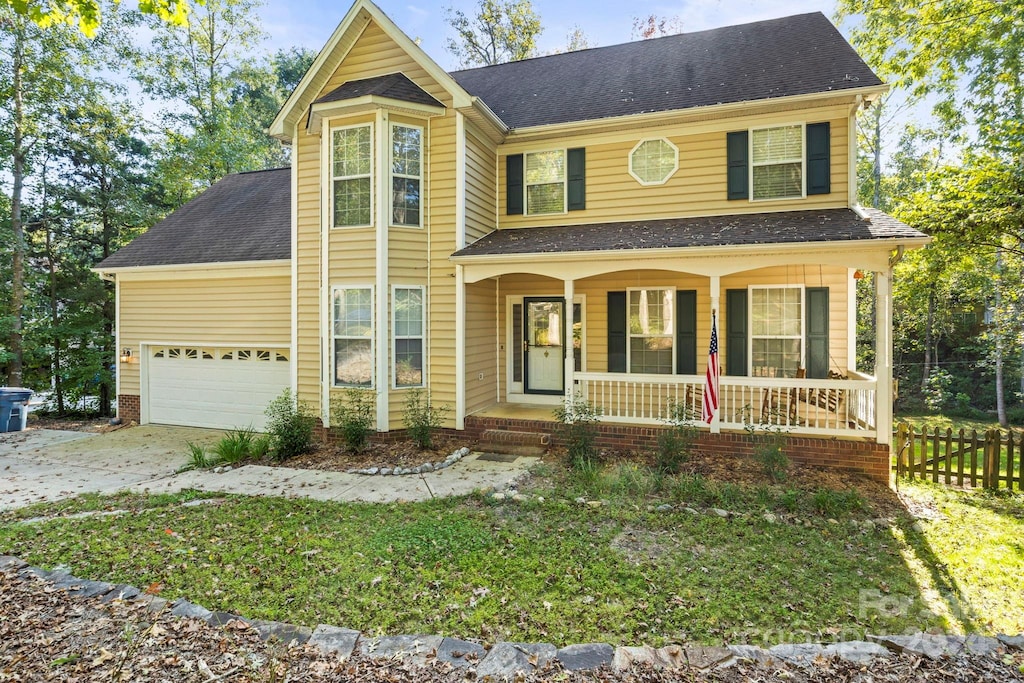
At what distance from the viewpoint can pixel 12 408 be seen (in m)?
11.4

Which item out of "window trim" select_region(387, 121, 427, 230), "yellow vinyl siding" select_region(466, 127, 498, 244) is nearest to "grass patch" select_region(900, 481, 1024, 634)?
"yellow vinyl siding" select_region(466, 127, 498, 244)

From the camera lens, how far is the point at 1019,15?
994 cm

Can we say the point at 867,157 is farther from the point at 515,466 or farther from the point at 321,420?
the point at 321,420

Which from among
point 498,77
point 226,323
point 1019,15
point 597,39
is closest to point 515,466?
point 226,323

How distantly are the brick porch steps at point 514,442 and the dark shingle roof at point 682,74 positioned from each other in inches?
233

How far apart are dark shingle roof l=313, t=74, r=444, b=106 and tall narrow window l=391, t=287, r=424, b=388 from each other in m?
3.21

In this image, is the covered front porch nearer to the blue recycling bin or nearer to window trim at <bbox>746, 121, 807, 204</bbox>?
window trim at <bbox>746, 121, 807, 204</bbox>

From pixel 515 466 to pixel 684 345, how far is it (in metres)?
4.04

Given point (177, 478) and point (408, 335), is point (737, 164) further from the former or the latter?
point (177, 478)

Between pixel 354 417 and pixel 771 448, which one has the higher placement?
pixel 354 417

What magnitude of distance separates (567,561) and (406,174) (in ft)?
22.9

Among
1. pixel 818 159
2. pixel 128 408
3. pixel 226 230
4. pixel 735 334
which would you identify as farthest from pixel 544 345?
pixel 128 408

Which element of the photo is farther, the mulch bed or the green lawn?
the green lawn

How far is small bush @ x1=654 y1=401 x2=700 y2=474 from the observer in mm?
7164
